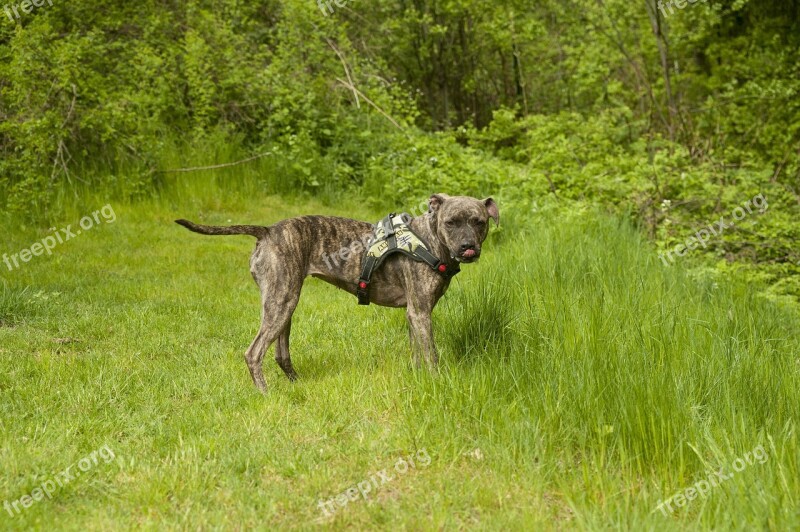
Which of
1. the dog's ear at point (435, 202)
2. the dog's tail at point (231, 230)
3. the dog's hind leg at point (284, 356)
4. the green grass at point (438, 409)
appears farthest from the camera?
the dog's hind leg at point (284, 356)

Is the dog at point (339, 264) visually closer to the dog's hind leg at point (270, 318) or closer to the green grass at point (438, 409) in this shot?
the dog's hind leg at point (270, 318)

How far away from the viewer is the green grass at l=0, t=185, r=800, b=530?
3646 mm

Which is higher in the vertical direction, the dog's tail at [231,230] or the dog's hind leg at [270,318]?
the dog's tail at [231,230]

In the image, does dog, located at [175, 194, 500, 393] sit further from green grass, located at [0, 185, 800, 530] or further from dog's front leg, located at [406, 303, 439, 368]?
green grass, located at [0, 185, 800, 530]

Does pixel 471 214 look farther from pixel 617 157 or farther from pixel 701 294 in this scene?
pixel 617 157

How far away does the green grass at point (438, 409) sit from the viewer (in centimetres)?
365

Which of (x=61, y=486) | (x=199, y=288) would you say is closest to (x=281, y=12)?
(x=199, y=288)

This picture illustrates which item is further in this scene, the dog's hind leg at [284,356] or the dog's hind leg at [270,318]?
the dog's hind leg at [284,356]

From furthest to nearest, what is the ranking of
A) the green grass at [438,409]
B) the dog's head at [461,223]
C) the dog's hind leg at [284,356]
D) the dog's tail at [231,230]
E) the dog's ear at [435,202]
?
1. the dog's hind leg at [284,356]
2. the dog's ear at [435,202]
3. the dog's tail at [231,230]
4. the dog's head at [461,223]
5. the green grass at [438,409]

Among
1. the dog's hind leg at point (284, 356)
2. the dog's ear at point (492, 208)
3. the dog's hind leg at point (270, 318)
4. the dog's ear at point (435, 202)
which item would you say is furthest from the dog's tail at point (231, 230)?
the dog's ear at point (492, 208)

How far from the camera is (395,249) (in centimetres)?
552

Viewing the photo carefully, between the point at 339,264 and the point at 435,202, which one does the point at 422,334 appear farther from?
the point at 435,202

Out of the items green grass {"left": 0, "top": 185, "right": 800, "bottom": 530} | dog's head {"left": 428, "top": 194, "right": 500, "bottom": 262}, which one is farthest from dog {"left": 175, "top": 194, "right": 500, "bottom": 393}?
green grass {"left": 0, "top": 185, "right": 800, "bottom": 530}

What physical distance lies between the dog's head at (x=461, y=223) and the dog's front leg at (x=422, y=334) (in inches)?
18.9
